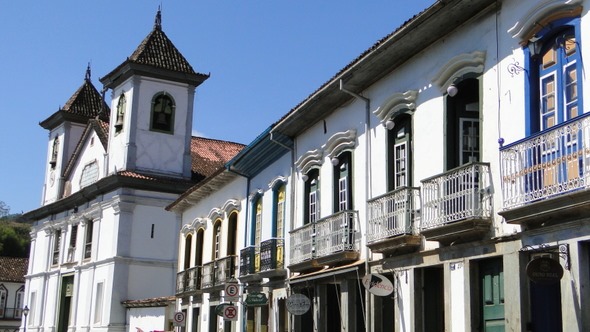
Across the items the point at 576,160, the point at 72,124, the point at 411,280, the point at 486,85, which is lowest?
the point at 411,280

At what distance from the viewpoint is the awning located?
16.5 meters

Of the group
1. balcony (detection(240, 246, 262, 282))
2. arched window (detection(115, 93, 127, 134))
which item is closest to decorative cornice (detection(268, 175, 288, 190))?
balcony (detection(240, 246, 262, 282))

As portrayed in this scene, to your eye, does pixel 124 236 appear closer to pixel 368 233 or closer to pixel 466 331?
pixel 368 233

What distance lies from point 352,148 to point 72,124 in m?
34.4

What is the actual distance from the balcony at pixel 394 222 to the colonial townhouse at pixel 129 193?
77.8 feet

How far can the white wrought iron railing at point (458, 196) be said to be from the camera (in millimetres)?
12289

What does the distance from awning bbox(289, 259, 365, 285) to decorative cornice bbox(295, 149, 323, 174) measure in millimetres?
2457

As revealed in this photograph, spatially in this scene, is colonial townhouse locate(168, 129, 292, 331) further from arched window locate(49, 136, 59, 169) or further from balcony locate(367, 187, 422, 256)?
arched window locate(49, 136, 59, 169)

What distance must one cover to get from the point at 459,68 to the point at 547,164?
3.30 metres

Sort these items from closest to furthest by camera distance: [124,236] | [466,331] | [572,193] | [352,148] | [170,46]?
[572,193] < [466,331] < [352,148] < [124,236] < [170,46]

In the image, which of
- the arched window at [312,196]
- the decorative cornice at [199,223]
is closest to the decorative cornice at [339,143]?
the arched window at [312,196]

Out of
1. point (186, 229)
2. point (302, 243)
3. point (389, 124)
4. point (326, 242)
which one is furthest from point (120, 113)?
point (389, 124)

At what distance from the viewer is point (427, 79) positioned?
14664 mm

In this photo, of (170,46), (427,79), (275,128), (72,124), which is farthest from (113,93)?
(427,79)
